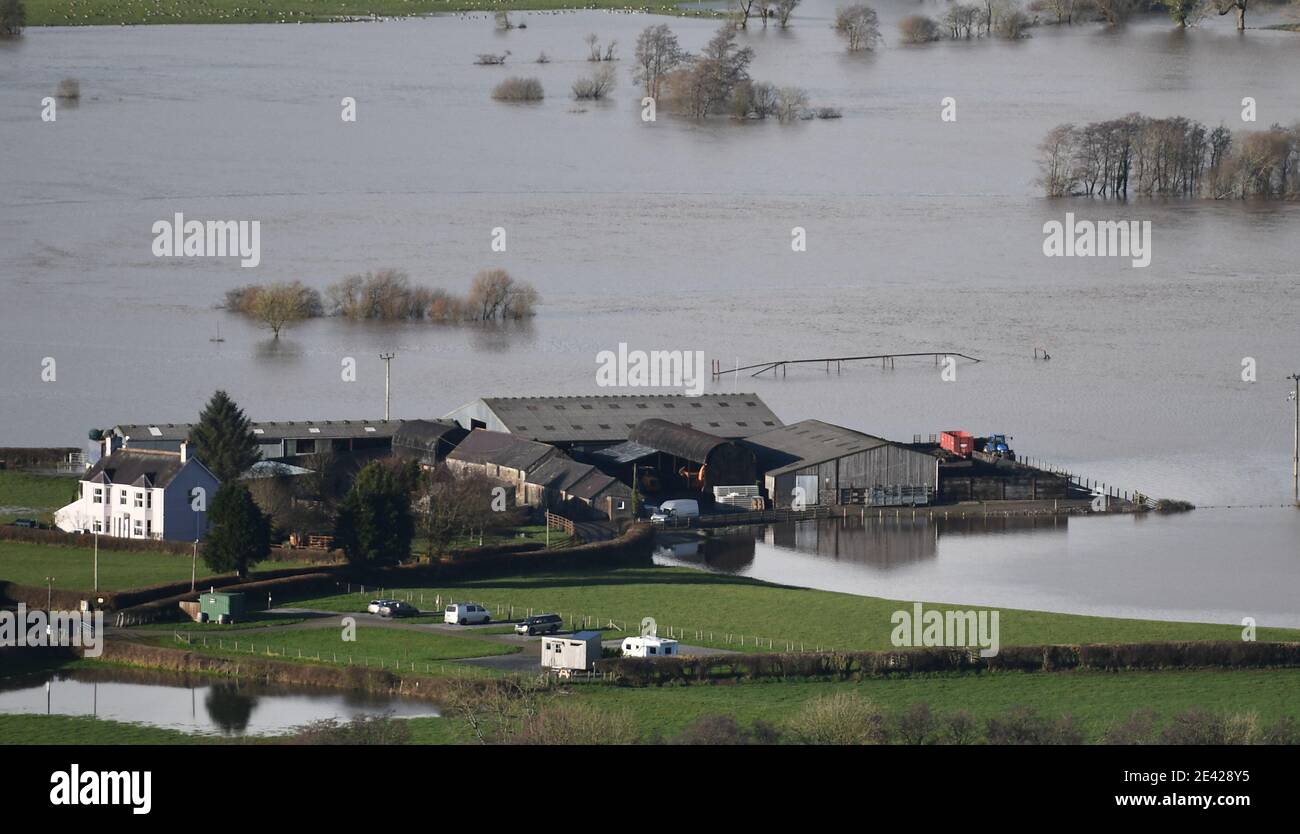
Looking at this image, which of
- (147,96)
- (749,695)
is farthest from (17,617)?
(147,96)

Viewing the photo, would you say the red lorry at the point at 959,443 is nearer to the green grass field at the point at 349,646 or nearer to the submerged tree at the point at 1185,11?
the green grass field at the point at 349,646

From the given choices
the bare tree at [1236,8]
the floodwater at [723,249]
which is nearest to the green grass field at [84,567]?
the floodwater at [723,249]

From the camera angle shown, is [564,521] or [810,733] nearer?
[810,733]

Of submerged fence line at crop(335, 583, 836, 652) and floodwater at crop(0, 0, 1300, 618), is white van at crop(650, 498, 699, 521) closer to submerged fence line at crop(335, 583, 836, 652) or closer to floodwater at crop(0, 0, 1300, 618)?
floodwater at crop(0, 0, 1300, 618)

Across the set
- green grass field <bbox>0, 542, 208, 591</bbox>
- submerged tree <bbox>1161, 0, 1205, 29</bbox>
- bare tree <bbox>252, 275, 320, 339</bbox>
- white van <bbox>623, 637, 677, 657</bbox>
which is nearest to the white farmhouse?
green grass field <bbox>0, 542, 208, 591</bbox>

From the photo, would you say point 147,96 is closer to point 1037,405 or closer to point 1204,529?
point 1037,405

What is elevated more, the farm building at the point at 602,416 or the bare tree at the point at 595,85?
the bare tree at the point at 595,85
